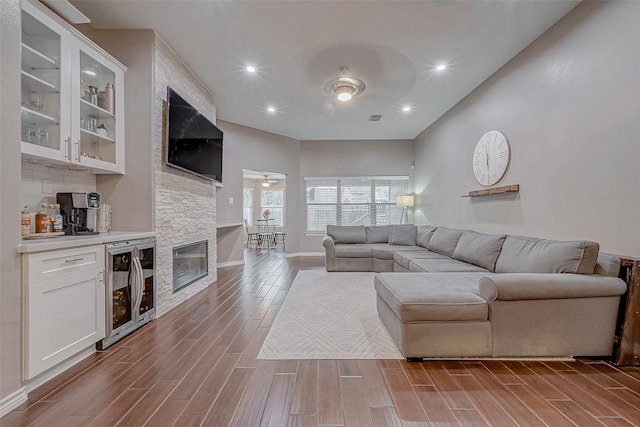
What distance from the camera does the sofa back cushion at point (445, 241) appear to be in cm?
405

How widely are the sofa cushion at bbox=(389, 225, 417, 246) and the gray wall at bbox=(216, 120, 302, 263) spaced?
2.59 meters

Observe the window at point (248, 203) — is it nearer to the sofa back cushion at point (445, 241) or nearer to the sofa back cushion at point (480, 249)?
the sofa back cushion at point (445, 241)

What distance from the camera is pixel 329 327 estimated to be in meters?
2.65

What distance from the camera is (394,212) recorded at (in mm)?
7211

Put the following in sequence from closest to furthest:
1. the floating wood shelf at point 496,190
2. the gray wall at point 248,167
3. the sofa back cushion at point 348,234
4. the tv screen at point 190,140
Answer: the tv screen at point 190,140 < the floating wood shelf at point 496,190 < the sofa back cushion at point 348,234 < the gray wall at point 248,167

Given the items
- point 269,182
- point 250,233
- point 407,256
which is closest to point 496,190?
point 407,256

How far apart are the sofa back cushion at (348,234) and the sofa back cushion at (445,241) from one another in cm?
141

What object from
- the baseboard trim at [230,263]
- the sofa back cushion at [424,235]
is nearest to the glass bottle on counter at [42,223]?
the baseboard trim at [230,263]

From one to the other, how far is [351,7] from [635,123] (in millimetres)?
2465

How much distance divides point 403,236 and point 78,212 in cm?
494

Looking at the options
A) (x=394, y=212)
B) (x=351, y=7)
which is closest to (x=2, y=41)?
(x=351, y=7)

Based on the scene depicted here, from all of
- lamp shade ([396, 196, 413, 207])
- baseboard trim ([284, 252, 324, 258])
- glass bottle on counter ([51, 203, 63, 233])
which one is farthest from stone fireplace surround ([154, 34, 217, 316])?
lamp shade ([396, 196, 413, 207])

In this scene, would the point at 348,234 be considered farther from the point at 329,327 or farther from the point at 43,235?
the point at 43,235

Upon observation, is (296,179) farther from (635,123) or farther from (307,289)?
(635,123)
